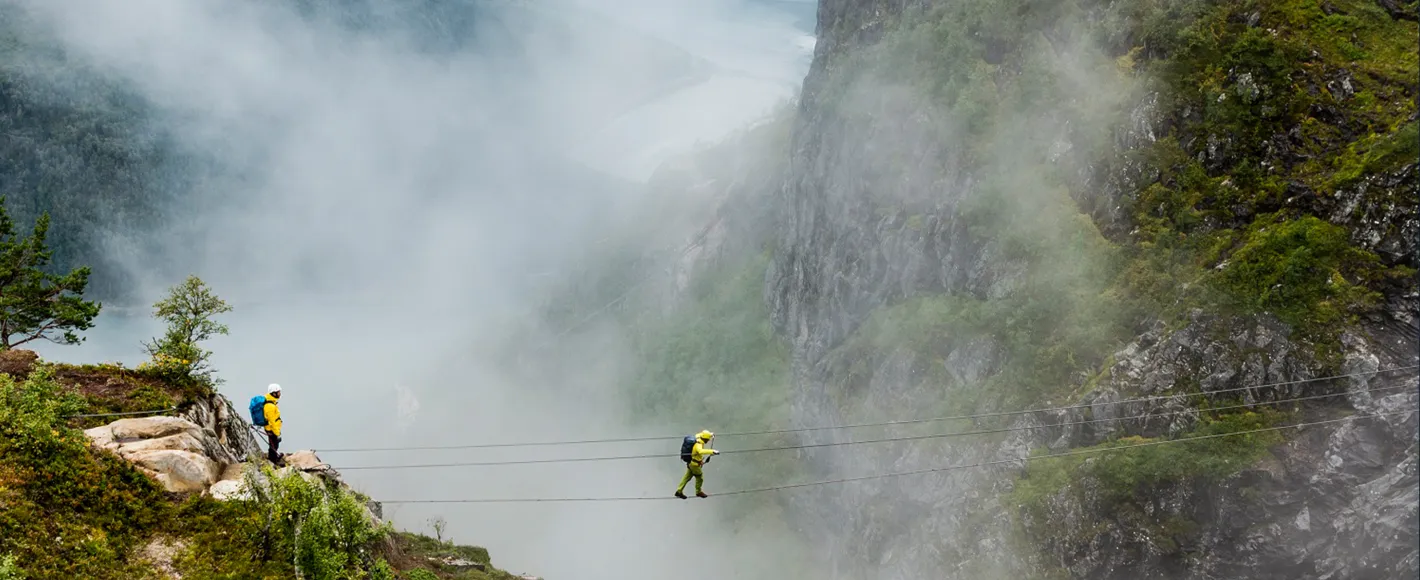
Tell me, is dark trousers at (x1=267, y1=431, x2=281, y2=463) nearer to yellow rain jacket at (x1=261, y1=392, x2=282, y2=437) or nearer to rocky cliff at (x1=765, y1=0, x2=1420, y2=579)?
yellow rain jacket at (x1=261, y1=392, x2=282, y2=437)

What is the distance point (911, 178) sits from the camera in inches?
2992

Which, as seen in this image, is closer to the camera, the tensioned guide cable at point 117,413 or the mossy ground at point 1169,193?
the tensioned guide cable at point 117,413

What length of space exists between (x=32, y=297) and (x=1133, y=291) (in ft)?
181

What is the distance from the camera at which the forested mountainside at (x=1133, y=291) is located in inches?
1526

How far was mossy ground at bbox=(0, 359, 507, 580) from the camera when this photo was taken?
24562mm

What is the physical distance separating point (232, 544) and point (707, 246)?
11964cm

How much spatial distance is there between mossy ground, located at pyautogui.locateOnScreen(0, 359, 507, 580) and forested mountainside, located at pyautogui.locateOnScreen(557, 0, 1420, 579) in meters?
38.2

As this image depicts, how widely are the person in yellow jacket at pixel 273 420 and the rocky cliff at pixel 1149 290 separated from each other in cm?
3845

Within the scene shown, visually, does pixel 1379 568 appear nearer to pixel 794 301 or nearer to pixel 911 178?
pixel 911 178

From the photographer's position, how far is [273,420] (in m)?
29.5

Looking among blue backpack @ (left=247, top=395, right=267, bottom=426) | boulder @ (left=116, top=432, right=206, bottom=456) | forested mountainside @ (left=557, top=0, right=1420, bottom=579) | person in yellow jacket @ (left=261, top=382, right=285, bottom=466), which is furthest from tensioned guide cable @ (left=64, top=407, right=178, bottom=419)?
forested mountainside @ (left=557, top=0, right=1420, bottom=579)

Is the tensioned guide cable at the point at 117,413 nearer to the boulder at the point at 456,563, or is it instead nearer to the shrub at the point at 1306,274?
the boulder at the point at 456,563

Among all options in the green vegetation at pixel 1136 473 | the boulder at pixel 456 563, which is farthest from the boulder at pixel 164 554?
the green vegetation at pixel 1136 473

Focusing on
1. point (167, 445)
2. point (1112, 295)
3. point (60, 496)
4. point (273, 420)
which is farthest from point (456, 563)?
point (1112, 295)
